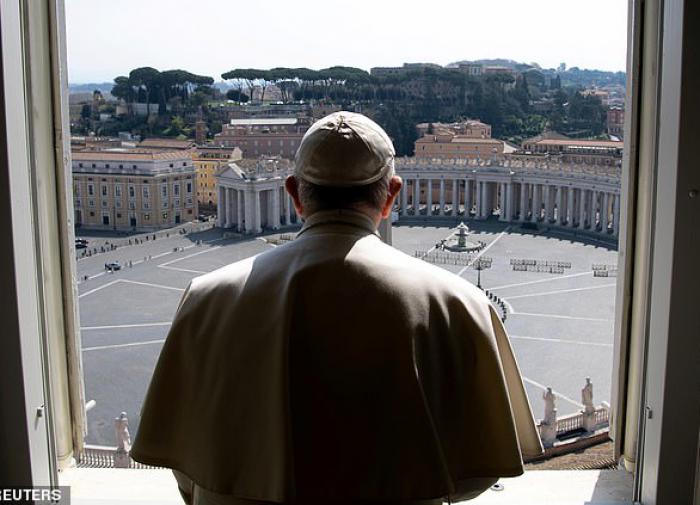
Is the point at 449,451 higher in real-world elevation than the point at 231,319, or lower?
lower

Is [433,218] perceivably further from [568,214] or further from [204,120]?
[568,214]

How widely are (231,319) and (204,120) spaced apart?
63.1 inches

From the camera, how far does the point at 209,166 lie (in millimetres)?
2314

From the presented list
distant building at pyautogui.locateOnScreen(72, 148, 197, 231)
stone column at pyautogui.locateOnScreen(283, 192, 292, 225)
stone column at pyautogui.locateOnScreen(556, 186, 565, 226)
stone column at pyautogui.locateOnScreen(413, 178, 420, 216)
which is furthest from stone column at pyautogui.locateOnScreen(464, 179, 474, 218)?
distant building at pyautogui.locateOnScreen(72, 148, 197, 231)

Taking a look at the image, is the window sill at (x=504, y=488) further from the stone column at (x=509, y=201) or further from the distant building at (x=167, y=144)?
the stone column at (x=509, y=201)

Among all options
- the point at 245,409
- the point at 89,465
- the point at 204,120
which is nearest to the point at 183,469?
the point at 245,409

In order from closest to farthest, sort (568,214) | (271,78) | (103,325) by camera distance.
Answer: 1. (271,78)
2. (103,325)
3. (568,214)

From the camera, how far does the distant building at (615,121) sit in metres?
1.62

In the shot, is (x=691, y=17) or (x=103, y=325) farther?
(x=103, y=325)

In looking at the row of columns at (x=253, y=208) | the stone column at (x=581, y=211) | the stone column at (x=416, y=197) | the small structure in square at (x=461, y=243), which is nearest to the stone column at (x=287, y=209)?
the row of columns at (x=253, y=208)

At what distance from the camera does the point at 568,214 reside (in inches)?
236

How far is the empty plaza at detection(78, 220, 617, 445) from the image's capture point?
2.93 metres

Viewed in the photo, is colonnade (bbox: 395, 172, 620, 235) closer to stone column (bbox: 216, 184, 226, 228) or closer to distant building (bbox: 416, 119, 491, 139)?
distant building (bbox: 416, 119, 491, 139)

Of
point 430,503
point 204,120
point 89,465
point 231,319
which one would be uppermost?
point 204,120
